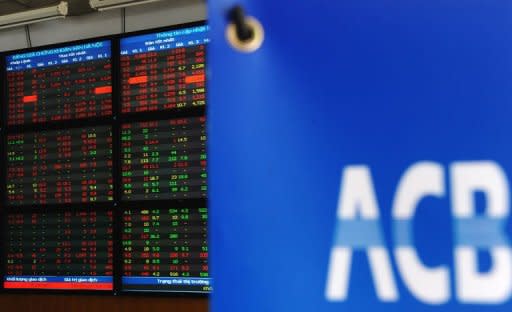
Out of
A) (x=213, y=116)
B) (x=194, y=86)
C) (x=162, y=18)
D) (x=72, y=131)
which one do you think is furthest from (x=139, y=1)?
(x=213, y=116)

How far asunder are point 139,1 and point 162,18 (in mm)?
219

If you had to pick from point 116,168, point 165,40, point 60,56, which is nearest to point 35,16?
point 60,56

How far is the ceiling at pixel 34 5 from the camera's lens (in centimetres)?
314

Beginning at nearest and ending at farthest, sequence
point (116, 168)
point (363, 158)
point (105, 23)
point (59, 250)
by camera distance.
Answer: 1. point (363, 158)
2. point (116, 168)
3. point (59, 250)
4. point (105, 23)

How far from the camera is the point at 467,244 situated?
1.25ft

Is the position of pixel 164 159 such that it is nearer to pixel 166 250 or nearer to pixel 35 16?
pixel 166 250

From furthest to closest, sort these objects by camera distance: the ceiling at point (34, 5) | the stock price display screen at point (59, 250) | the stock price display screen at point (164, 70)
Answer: the ceiling at point (34, 5)
the stock price display screen at point (59, 250)
the stock price display screen at point (164, 70)

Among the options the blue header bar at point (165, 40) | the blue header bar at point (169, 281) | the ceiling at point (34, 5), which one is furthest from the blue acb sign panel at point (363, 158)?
the ceiling at point (34, 5)

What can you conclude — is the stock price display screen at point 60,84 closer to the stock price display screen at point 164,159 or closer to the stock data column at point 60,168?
the stock data column at point 60,168

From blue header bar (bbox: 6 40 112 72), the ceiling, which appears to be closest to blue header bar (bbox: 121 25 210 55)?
blue header bar (bbox: 6 40 112 72)

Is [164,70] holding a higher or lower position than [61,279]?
higher

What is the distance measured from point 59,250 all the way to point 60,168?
397 mm

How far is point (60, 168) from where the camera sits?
3.14 meters

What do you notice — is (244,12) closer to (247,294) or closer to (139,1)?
(247,294)
